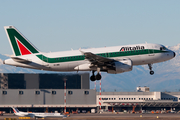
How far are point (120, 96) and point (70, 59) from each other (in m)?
97.6

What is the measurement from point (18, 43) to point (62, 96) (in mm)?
79507

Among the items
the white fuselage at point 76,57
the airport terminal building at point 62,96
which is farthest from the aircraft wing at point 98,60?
the airport terminal building at point 62,96

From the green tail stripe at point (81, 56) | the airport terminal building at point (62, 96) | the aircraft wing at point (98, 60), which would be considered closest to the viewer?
the aircraft wing at point (98, 60)

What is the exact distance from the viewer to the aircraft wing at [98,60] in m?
60.3

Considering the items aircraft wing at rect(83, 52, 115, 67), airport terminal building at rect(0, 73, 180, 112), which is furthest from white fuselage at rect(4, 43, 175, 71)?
airport terminal building at rect(0, 73, 180, 112)

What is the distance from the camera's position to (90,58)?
61.6 m

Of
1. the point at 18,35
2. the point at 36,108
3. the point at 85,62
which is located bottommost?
the point at 36,108

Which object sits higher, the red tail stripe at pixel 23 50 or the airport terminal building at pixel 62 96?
the red tail stripe at pixel 23 50

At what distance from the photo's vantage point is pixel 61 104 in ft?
465

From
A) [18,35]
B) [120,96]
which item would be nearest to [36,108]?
[120,96]

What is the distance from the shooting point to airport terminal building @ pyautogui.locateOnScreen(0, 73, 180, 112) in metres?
142

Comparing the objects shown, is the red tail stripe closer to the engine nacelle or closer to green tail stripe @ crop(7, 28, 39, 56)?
green tail stripe @ crop(7, 28, 39, 56)

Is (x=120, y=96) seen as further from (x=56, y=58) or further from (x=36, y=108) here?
(x=56, y=58)

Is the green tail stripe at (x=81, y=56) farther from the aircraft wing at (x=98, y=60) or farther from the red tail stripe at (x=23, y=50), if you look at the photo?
the red tail stripe at (x=23, y=50)
